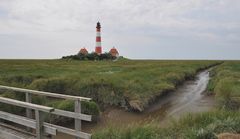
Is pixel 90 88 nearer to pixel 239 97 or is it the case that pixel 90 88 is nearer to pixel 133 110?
pixel 133 110

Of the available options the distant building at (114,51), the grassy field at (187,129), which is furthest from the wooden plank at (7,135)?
the distant building at (114,51)

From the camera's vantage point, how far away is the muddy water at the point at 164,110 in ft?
41.7

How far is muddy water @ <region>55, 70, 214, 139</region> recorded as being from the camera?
12709 mm

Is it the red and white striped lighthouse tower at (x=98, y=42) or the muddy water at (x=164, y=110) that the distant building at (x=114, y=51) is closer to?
the red and white striped lighthouse tower at (x=98, y=42)

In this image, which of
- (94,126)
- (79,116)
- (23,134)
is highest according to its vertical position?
(79,116)

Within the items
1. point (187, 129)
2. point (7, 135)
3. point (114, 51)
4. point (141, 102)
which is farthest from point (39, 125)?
point (114, 51)

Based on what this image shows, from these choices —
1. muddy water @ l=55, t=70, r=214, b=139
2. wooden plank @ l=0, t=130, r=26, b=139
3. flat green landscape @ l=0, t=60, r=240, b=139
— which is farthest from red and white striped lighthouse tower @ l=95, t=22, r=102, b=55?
wooden plank @ l=0, t=130, r=26, b=139

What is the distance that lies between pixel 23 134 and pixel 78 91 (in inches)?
377

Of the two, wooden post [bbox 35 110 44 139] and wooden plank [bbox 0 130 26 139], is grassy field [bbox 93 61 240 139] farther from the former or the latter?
wooden plank [bbox 0 130 26 139]

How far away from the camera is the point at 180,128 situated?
8148 mm

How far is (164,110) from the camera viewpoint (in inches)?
585

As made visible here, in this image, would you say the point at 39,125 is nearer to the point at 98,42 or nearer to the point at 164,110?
the point at 164,110

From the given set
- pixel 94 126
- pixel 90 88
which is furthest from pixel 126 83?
pixel 94 126

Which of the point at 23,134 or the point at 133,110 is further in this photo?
the point at 133,110
